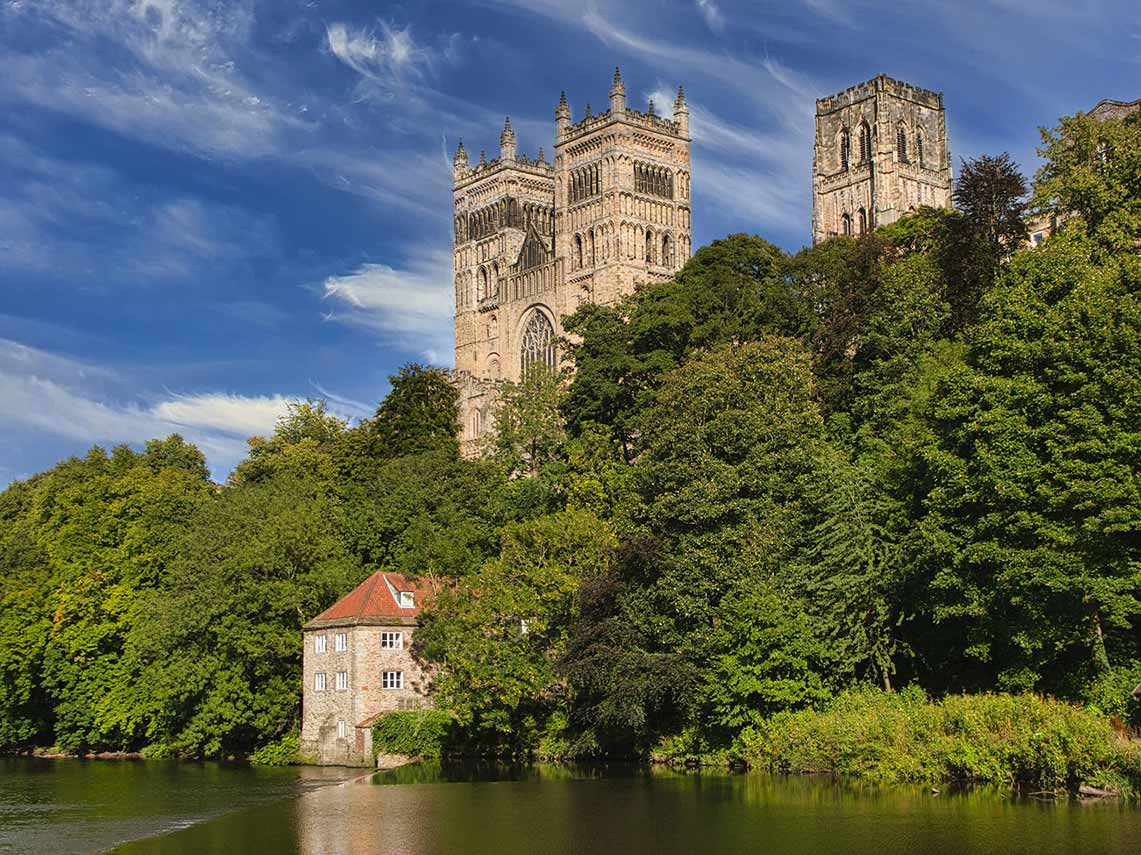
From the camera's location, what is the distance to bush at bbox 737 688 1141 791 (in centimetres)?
3136

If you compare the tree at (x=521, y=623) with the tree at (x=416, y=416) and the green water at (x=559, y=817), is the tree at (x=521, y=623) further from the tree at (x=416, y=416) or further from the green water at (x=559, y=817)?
the tree at (x=416, y=416)

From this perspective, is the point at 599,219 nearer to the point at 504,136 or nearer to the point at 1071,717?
the point at 504,136

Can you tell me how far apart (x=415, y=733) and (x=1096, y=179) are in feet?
91.2

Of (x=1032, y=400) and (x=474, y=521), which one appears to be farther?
(x=474, y=521)

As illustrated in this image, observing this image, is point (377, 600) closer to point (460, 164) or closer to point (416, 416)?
point (416, 416)

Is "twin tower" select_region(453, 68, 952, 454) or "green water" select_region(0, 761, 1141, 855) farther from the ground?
"twin tower" select_region(453, 68, 952, 454)

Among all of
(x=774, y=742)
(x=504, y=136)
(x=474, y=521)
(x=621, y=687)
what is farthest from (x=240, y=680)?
(x=504, y=136)

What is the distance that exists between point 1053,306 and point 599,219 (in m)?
66.6

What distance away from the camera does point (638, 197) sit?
10088cm

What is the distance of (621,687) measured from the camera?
40688 millimetres

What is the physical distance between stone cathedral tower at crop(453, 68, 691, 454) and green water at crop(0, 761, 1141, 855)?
188 ft

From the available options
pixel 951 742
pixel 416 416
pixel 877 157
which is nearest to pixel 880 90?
pixel 877 157

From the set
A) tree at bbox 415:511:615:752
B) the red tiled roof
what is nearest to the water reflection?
tree at bbox 415:511:615:752

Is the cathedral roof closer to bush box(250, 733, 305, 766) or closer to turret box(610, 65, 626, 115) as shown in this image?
bush box(250, 733, 305, 766)
